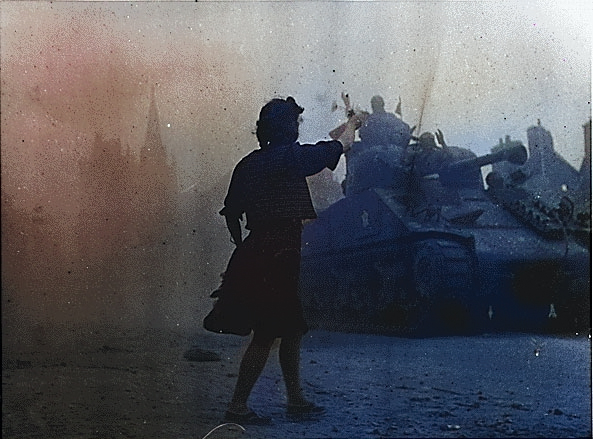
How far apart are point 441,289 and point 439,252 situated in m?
0.16

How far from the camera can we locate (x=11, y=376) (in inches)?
112

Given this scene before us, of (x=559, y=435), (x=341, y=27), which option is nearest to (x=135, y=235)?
(x=341, y=27)

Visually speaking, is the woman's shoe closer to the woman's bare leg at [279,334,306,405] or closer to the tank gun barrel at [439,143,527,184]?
the woman's bare leg at [279,334,306,405]

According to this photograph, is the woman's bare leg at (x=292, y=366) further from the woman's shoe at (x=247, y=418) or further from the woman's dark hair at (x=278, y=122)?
the woman's dark hair at (x=278, y=122)

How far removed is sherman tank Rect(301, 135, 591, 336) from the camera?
3.01 metres

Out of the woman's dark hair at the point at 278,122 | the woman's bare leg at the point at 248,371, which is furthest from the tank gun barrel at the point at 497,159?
the woman's bare leg at the point at 248,371

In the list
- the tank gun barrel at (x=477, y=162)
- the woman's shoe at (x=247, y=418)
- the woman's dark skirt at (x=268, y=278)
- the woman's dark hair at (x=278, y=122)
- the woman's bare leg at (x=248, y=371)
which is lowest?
the woman's shoe at (x=247, y=418)

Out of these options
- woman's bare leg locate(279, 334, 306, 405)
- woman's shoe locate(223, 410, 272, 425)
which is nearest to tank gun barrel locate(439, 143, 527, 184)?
woman's bare leg locate(279, 334, 306, 405)

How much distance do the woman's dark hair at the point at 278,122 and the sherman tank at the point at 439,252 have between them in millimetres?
Answer: 275

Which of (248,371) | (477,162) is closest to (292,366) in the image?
(248,371)

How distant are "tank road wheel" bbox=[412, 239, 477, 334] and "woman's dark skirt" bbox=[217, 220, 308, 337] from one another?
1.71ft

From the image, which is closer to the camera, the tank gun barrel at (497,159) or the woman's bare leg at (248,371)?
the woman's bare leg at (248,371)

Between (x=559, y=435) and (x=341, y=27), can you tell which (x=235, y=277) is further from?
(x=559, y=435)

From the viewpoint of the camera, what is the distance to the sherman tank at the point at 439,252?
3.01 metres
